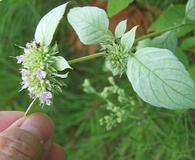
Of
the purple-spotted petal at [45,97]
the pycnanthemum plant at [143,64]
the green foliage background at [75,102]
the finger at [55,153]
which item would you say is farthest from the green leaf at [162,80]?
the green foliage background at [75,102]

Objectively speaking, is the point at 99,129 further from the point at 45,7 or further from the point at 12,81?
the point at 45,7

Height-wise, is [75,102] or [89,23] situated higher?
[89,23]

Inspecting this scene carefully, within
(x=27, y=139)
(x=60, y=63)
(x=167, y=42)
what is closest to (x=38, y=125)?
(x=27, y=139)

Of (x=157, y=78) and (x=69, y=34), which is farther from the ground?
(x=157, y=78)

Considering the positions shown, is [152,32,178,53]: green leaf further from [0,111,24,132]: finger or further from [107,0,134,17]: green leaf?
[0,111,24,132]: finger

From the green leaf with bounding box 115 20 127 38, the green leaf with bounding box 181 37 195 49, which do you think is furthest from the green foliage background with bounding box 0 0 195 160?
the green leaf with bounding box 115 20 127 38

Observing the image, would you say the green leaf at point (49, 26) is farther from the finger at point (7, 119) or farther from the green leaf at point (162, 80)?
the finger at point (7, 119)

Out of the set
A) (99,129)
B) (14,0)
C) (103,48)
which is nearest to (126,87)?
(99,129)

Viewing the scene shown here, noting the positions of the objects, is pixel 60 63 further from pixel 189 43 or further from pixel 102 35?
pixel 189 43
